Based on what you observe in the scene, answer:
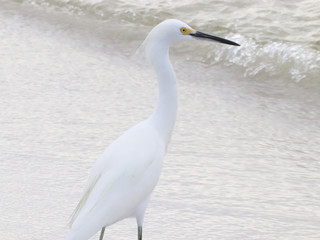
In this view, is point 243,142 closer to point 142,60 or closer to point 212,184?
point 212,184

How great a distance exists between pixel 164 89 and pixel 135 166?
0.34m

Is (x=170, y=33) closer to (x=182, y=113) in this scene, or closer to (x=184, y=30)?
(x=184, y=30)

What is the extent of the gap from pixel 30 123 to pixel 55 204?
902 mm

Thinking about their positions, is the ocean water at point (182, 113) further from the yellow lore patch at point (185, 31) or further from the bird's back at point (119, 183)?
the yellow lore patch at point (185, 31)

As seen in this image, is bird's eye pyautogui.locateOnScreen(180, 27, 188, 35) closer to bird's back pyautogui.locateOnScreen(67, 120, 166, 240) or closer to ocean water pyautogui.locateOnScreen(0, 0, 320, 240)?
bird's back pyautogui.locateOnScreen(67, 120, 166, 240)

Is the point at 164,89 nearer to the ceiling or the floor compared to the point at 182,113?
nearer to the ceiling

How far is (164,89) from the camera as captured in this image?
8.84 ft

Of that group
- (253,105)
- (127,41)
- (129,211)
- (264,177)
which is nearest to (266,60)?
(253,105)

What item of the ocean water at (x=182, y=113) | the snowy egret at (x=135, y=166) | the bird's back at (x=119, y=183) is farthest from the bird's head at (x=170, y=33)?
the ocean water at (x=182, y=113)

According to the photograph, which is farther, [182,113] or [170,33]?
[182,113]

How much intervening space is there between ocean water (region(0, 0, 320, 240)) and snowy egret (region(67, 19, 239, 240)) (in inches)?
13.7

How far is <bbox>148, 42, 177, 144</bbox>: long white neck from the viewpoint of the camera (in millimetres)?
2662

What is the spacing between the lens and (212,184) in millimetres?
3201

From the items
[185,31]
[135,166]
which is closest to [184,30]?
[185,31]
